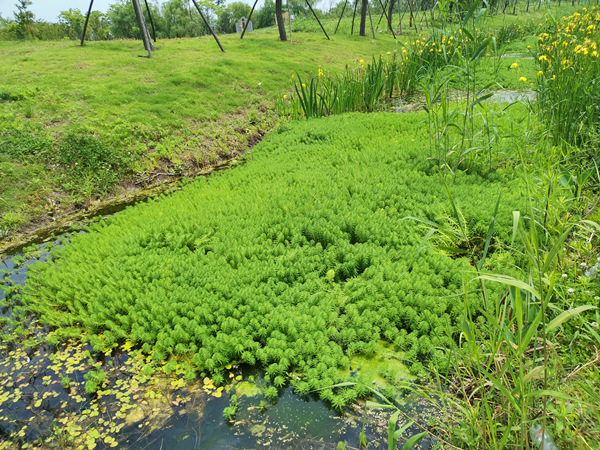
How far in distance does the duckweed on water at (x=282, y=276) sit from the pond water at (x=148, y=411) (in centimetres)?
13

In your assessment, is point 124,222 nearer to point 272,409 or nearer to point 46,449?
point 46,449

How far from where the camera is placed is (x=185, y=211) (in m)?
5.16

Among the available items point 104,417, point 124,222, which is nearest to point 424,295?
point 104,417

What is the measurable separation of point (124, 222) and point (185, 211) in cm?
94

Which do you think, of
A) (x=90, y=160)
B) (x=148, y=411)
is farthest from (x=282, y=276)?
(x=90, y=160)

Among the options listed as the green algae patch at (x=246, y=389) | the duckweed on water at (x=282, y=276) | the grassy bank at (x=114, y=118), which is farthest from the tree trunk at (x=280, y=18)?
the green algae patch at (x=246, y=389)

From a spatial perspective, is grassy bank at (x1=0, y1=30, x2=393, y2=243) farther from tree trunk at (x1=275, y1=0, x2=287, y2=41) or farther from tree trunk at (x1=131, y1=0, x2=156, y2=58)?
tree trunk at (x1=275, y1=0, x2=287, y2=41)

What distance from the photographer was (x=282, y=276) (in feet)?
12.6

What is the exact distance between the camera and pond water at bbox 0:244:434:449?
103 inches

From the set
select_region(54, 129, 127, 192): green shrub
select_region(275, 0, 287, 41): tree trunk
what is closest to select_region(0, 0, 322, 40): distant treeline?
select_region(275, 0, 287, 41): tree trunk

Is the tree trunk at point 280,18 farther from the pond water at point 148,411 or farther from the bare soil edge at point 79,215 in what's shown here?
the pond water at point 148,411

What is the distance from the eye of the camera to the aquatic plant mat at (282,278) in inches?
123

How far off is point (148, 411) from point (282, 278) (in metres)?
1.64

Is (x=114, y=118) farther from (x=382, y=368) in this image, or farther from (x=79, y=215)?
(x=382, y=368)
